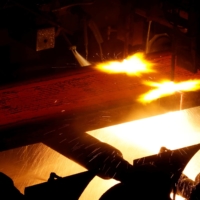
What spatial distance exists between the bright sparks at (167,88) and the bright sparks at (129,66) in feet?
0.59

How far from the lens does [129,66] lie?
2.21 m

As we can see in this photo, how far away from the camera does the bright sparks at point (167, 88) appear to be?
5.85 feet

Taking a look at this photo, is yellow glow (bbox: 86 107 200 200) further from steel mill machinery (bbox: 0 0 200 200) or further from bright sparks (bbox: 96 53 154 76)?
bright sparks (bbox: 96 53 154 76)

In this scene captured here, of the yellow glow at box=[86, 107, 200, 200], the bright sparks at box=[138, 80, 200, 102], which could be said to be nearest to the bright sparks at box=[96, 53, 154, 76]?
the bright sparks at box=[138, 80, 200, 102]

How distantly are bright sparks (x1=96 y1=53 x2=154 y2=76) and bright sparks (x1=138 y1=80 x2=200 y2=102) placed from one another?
0.59 ft

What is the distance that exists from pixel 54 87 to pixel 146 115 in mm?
A: 568

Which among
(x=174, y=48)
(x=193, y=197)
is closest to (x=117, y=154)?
(x=193, y=197)

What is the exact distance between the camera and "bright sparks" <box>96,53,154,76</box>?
Result: 215 centimetres

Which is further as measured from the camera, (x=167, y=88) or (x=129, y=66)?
(x=129, y=66)

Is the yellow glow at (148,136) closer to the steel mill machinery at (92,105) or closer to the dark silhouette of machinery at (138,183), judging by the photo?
the steel mill machinery at (92,105)

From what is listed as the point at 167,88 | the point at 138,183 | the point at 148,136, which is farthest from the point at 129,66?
the point at 138,183

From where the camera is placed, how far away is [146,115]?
168cm

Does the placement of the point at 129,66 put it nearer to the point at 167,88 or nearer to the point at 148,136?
the point at 167,88

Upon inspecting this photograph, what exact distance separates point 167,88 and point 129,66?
1.28 feet
